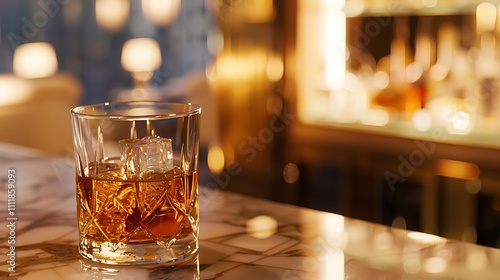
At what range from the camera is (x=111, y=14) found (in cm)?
652

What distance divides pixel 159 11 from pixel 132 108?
5760mm

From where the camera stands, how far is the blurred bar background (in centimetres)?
251

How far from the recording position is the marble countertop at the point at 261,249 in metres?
0.70

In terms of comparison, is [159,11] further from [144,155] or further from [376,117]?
[144,155]

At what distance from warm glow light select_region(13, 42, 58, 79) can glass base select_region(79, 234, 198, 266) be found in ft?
18.4

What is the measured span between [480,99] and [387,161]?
41cm

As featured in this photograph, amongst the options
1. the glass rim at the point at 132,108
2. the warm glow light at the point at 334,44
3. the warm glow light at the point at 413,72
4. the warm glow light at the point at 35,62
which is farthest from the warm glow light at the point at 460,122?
the warm glow light at the point at 35,62

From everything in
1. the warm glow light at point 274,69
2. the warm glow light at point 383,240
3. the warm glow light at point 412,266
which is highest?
the warm glow light at point 274,69

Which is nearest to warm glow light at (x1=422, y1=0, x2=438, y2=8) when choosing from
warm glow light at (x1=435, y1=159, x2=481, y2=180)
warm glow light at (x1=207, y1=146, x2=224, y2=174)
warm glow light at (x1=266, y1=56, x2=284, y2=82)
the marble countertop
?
warm glow light at (x1=435, y1=159, x2=481, y2=180)

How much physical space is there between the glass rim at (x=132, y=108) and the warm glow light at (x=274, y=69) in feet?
7.55

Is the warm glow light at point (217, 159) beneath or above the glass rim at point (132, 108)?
beneath

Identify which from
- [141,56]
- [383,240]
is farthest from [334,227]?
[141,56]

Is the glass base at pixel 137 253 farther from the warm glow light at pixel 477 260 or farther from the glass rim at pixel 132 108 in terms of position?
the warm glow light at pixel 477 260

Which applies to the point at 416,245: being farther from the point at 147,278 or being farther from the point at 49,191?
the point at 49,191
